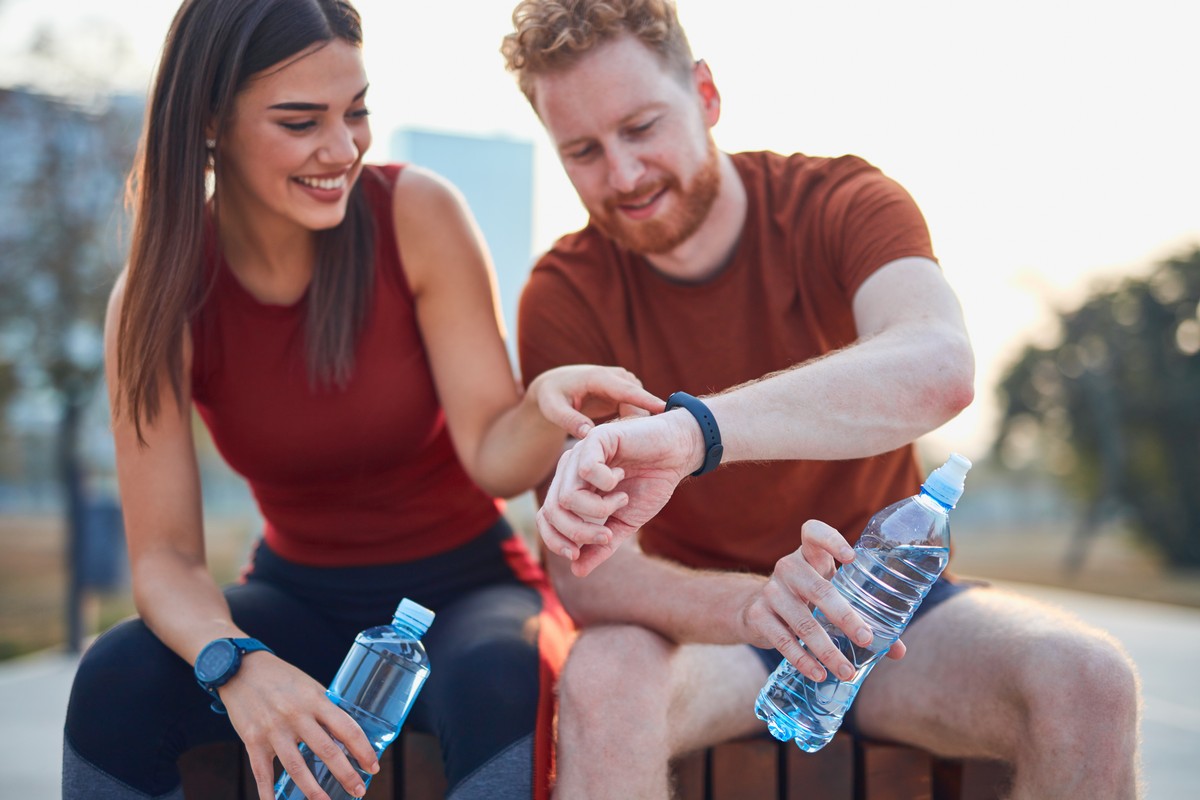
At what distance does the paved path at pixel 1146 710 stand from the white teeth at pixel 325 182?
1828 millimetres

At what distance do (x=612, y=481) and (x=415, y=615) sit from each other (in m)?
0.43

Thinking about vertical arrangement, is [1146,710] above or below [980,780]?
below

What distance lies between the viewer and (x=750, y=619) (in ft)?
5.25

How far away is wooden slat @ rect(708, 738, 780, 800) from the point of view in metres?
1.84

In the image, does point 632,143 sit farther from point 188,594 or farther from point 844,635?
point 188,594

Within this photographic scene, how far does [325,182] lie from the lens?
2021 mm

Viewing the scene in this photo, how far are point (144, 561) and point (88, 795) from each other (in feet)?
1.34

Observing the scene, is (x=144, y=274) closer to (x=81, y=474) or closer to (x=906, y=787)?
(x=906, y=787)

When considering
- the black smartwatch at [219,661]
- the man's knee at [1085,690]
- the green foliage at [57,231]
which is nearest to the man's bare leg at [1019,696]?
the man's knee at [1085,690]

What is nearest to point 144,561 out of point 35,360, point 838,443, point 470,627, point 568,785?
point 470,627

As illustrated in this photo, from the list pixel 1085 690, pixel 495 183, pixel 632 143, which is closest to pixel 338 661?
pixel 632 143

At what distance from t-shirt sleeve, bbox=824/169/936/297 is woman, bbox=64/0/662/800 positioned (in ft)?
1.85

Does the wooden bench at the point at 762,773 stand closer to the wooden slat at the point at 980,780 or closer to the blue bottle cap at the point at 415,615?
the wooden slat at the point at 980,780

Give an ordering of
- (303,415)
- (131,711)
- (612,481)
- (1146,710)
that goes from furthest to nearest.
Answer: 1. (1146,710)
2. (303,415)
3. (131,711)
4. (612,481)
